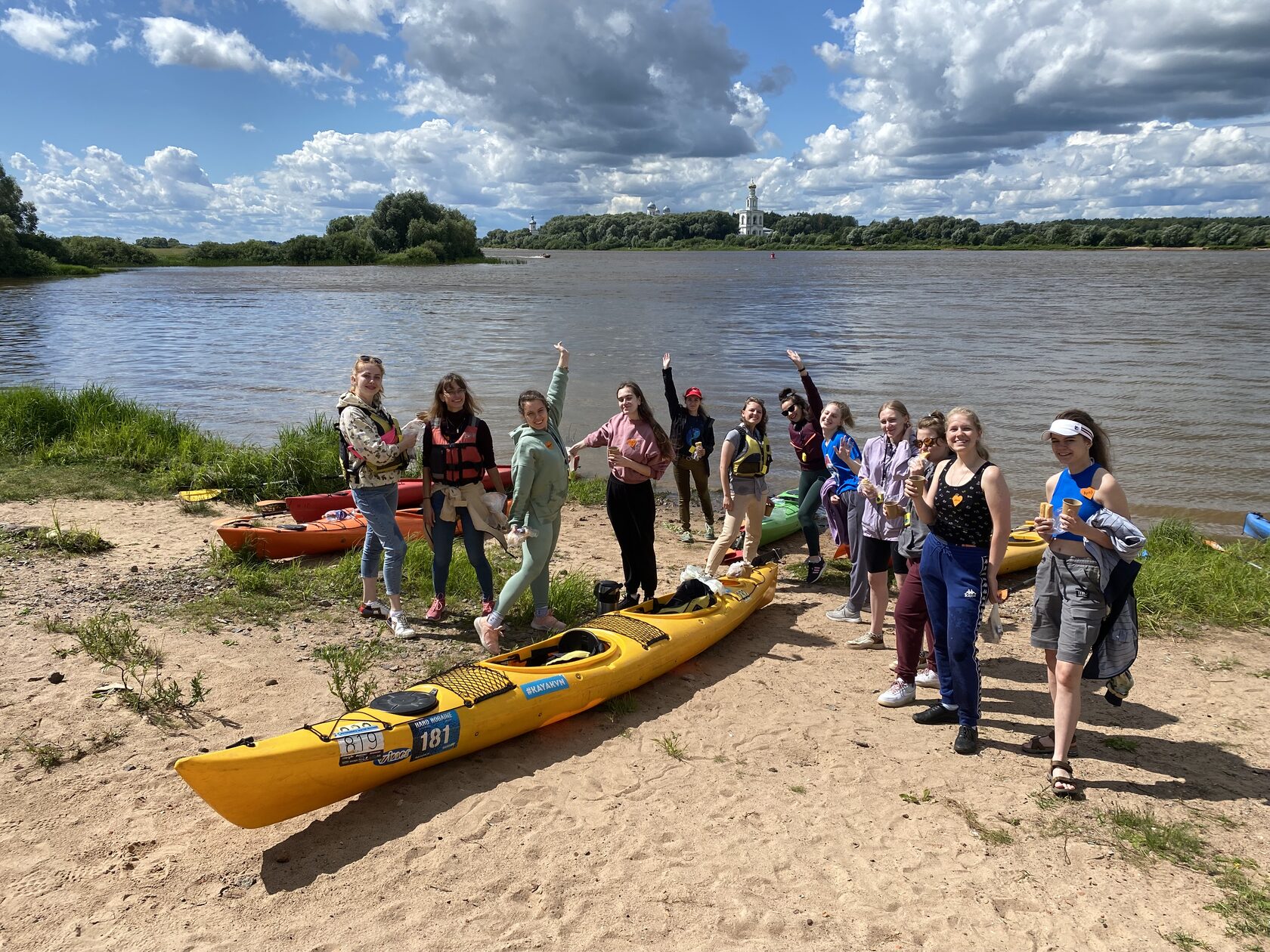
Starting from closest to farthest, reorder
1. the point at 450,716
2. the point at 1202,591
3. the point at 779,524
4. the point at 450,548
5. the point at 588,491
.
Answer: the point at 450,716 < the point at 450,548 < the point at 1202,591 < the point at 779,524 < the point at 588,491

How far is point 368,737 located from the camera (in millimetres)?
4438

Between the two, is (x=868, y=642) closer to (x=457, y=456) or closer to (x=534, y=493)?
(x=534, y=493)

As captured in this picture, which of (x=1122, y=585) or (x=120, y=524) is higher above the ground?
(x=1122, y=585)

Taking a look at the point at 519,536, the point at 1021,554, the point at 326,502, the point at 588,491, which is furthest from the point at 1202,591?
A: the point at 326,502

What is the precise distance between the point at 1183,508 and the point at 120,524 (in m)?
12.8

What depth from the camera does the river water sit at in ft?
47.4

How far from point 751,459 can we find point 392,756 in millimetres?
3771

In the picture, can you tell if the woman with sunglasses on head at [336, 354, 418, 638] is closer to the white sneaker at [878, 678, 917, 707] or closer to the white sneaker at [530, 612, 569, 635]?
the white sneaker at [530, 612, 569, 635]

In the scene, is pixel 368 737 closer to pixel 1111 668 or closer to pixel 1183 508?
pixel 1111 668

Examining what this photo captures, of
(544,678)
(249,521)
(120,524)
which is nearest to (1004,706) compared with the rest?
(544,678)

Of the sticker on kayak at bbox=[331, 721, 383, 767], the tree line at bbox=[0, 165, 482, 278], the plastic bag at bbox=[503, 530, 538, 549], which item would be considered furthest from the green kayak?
the tree line at bbox=[0, 165, 482, 278]

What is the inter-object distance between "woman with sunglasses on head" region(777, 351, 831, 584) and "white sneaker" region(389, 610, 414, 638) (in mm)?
3627

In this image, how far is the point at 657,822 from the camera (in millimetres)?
4336

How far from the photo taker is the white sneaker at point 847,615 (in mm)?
7012
